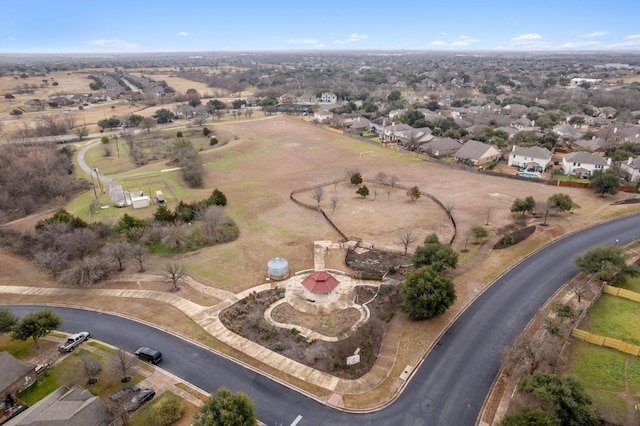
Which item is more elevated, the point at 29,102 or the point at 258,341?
the point at 29,102

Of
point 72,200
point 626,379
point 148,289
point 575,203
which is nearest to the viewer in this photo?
point 626,379

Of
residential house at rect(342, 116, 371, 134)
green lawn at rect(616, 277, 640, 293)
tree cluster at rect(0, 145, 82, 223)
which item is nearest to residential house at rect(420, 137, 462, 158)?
residential house at rect(342, 116, 371, 134)

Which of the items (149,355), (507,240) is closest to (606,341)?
(507,240)

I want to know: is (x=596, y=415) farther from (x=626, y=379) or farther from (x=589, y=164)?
(x=589, y=164)

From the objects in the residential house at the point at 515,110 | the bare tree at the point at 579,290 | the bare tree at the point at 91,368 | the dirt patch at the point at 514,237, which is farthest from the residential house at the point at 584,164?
the bare tree at the point at 91,368

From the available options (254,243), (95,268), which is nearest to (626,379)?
(254,243)

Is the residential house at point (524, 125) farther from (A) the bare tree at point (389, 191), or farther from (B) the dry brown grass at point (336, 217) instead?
(A) the bare tree at point (389, 191)

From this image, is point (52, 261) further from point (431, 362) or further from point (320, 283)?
point (431, 362)
